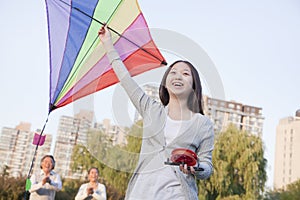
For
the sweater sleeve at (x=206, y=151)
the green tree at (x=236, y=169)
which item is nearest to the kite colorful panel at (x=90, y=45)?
the sweater sleeve at (x=206, y=151)

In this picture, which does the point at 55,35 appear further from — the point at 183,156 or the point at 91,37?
the point at 183,156

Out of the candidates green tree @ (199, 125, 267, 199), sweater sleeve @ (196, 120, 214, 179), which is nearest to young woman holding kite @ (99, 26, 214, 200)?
sweater sleeve @ (196, 120, 214, 179)

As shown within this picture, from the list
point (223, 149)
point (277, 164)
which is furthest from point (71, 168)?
point (277, 164)

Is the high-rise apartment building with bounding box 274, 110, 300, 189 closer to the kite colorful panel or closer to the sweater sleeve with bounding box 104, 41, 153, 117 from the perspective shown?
the kite colorful panel

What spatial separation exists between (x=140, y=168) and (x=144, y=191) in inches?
3.3

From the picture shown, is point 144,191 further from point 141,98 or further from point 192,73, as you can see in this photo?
point 192,73

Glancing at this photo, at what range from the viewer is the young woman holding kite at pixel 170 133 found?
Result: 1186 millimetres

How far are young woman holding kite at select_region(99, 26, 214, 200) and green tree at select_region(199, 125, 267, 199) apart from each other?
934 centimetres

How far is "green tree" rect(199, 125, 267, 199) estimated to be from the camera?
10578mm

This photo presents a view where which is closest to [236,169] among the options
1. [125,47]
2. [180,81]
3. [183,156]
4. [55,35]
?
[55,35]

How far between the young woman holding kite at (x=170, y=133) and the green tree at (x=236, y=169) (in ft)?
30.7

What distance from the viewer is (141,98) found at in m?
1.30

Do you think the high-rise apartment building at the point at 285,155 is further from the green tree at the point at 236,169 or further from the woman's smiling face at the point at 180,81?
the woman's smiling face at the point at 180,81

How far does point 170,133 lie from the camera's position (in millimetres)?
1278
